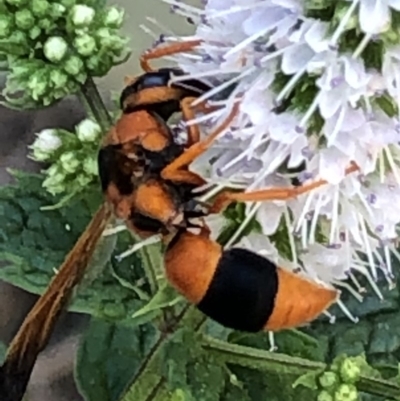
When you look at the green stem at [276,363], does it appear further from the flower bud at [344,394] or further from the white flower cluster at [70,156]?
the white flower cluster at [70,156]

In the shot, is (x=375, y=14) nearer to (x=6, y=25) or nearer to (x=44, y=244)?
(x=6, y=25)

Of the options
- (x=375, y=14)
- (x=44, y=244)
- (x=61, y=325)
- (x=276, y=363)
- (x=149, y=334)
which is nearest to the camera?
(x=375, y=14)

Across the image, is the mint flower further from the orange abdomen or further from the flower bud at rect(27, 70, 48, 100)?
the orange abdomen

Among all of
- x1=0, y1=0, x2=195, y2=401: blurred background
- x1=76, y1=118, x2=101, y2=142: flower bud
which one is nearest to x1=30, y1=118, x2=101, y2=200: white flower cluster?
x1=76, y1=118, x2=101, y2=142: flower bud

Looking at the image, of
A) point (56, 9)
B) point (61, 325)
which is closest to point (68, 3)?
point (56, 9)

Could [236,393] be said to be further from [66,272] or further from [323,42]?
[323,42]

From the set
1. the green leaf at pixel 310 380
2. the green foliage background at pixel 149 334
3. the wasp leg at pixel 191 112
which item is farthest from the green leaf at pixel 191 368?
the wasp leg at pixel 191 112
